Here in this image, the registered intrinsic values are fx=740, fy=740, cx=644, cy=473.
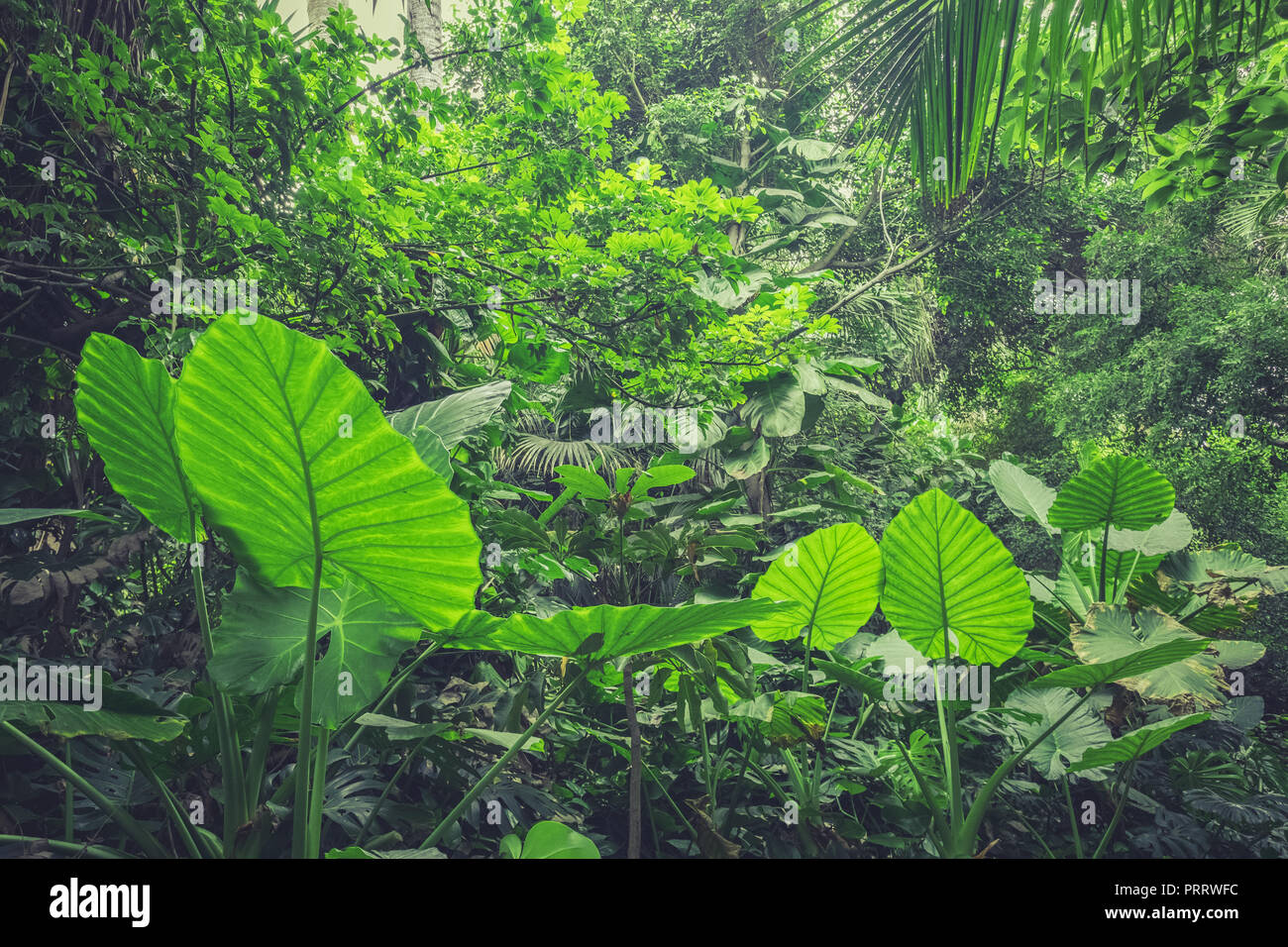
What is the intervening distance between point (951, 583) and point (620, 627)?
3.28ft

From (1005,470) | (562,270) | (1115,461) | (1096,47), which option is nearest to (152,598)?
(562,270)

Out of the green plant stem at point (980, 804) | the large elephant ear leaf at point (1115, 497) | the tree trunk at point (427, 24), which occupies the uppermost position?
the tree trunk at point (427, 24)

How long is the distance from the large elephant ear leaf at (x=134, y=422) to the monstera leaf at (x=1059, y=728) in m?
2.24

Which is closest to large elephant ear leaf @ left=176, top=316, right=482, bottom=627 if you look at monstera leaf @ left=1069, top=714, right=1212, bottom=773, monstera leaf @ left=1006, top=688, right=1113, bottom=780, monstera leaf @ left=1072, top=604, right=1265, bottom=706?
monstera leaf @ left=1069, top=714, right=1212, bottom=773

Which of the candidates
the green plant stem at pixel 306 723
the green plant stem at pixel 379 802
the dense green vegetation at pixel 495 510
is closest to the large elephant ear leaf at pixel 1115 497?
the dense green vegetation at pixel 495 510

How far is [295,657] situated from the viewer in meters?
1.11

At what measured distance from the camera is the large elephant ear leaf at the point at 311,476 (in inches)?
33.3

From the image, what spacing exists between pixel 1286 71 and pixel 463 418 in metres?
2.80

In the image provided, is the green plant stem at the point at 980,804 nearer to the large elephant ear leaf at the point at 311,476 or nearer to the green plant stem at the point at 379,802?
the green plant stem at the point at 379,802

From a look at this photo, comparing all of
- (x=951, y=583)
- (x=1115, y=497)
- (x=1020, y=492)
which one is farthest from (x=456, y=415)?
(x=1020, y=492)

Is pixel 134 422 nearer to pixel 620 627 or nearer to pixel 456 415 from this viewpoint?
pixel 456 415

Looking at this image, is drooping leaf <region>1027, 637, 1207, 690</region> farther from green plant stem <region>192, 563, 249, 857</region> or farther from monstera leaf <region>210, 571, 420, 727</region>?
green plant stem <region>192, 563, 249, 857</region>
